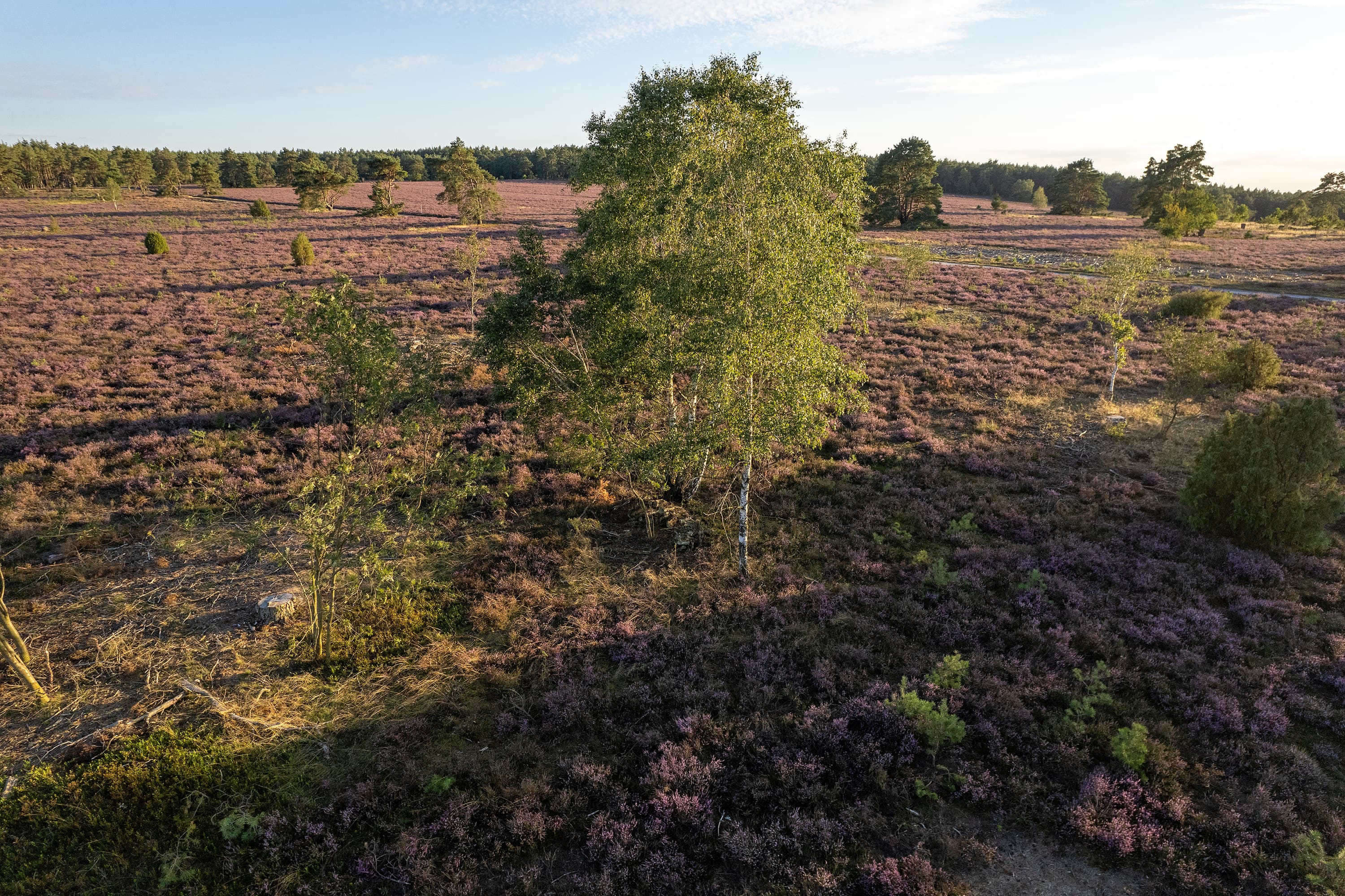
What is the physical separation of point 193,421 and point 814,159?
2141cm

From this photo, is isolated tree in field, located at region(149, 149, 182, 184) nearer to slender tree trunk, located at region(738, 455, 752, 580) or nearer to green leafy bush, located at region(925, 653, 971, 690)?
slender tree trunk, located at region(738, 455, 752, 580)

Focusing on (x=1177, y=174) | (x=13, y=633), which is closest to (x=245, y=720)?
(x=13, y=633)

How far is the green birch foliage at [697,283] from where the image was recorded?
10609 millimetres

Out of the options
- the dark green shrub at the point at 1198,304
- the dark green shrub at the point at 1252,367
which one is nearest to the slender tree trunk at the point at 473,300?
the dark green shrub at the point at 1252,367

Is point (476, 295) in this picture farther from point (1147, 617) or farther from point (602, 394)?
→ point (1147, 617)

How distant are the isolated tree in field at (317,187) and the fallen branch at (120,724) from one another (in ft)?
282

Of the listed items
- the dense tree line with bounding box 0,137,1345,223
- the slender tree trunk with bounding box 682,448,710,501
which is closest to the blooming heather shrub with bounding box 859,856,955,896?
the slender tree trunk with bounding box 682,448,710,501

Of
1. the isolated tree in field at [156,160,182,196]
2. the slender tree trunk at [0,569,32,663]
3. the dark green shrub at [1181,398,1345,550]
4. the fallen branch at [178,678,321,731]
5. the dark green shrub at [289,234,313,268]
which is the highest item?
the isolated tree in field at [156,160,182,196]

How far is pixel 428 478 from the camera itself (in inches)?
672

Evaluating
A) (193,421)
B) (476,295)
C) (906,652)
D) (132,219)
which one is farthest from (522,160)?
(906,652)

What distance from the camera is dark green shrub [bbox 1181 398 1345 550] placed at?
12.5 metres

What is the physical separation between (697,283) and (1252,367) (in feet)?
83.8

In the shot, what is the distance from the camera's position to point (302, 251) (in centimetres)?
4069

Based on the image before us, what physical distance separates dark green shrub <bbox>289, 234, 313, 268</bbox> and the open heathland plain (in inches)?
927
